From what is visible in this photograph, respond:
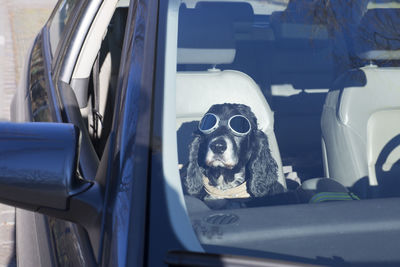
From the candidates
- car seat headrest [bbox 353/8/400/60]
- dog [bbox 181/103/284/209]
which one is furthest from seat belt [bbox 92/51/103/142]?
car seat headrest [bbox 353/8/400/60]

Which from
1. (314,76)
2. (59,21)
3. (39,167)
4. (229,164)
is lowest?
(229,164)

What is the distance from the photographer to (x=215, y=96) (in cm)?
211

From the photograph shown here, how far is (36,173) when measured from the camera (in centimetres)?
125

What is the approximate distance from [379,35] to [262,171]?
2.42 feet

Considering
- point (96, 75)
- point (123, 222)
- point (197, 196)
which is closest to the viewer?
point (123, 222)

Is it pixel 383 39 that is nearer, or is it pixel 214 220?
pixel 214 220

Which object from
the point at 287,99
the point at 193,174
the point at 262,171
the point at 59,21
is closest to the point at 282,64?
the point at 287,99

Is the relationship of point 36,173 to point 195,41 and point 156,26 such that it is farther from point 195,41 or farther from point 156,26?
point 195,41

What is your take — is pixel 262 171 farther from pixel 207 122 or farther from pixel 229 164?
pixel 207 122

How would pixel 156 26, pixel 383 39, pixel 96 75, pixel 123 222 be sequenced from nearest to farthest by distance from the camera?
pixel 123 222, pixel 156 26, pixel 383 39, pixel 96 75

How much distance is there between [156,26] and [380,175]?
2.83 feet

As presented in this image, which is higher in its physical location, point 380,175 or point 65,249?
point 380,175

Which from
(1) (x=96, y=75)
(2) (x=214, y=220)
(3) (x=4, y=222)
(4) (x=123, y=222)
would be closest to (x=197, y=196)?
(2) (x=214, y=220)

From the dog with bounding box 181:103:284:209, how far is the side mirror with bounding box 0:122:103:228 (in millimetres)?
262
